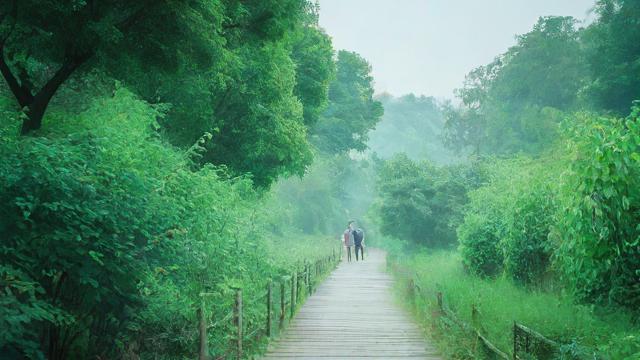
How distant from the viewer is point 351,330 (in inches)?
500

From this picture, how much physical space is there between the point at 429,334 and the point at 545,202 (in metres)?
3.97

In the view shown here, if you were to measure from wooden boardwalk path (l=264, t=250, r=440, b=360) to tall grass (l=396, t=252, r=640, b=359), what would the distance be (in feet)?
2.46

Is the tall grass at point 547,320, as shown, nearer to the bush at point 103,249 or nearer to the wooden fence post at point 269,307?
the wooden fence post at point 269,307

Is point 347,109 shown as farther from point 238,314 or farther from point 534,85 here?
point 238,314

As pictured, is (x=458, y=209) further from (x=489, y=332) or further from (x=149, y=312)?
(x=149, y=312)

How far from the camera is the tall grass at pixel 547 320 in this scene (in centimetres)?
698

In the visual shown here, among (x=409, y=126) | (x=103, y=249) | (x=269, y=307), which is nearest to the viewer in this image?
(x=103, y=249)

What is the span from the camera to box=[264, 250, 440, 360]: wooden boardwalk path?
34.5 feet

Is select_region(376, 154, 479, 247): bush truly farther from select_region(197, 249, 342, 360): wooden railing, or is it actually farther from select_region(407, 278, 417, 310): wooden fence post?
select_region(197, 249, 342, 360): wooden railing

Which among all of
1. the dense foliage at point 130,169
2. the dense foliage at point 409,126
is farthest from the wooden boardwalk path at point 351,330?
the dense foliage at point 409,126

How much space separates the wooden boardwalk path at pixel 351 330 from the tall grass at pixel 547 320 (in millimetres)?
749

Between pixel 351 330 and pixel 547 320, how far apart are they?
453cm

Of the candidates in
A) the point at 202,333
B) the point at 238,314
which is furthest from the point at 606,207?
the point at 202,333

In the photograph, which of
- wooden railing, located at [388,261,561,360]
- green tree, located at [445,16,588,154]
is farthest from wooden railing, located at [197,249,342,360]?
green tree, located at [445,16,588,154]
